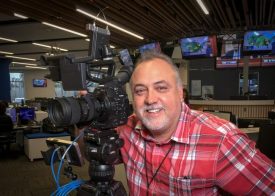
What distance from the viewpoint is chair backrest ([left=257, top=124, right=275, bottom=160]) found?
2.93 m

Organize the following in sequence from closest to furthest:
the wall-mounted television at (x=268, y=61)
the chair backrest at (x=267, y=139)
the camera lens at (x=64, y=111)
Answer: the camera lens at (x=64, y=111) < the chair backrest at (x=267, y=139) < the wall-mounted television at (x=268, y=61)

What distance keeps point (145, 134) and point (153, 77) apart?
287mm

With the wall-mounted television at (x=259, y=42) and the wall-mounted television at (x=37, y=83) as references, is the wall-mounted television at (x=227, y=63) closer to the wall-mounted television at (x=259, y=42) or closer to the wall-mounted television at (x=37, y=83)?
the wall-mounted television at (x=259, y=42)

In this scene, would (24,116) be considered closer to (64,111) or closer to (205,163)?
(64,111)

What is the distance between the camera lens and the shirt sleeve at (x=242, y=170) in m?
1.11

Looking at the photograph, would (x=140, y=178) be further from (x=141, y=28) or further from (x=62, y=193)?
(x=141, y=28)

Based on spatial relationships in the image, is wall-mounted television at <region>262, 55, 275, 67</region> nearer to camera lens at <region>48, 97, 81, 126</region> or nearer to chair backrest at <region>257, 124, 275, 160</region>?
chair backrest at <region>257, 124, 275, 160</region>

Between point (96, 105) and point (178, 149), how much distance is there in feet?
1.33

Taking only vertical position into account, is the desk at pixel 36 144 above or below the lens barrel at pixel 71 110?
below

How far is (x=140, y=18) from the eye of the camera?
604 cm

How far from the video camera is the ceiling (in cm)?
369

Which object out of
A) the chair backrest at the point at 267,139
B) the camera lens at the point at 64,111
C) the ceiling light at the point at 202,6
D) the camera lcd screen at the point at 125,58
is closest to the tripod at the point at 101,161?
the camera lens at the point at 64,111

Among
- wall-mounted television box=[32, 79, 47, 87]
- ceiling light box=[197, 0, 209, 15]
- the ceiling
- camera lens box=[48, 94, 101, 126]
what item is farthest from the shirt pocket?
wall-mounted television box=[32, 79, 47, 87]

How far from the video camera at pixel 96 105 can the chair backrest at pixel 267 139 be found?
221 cm
